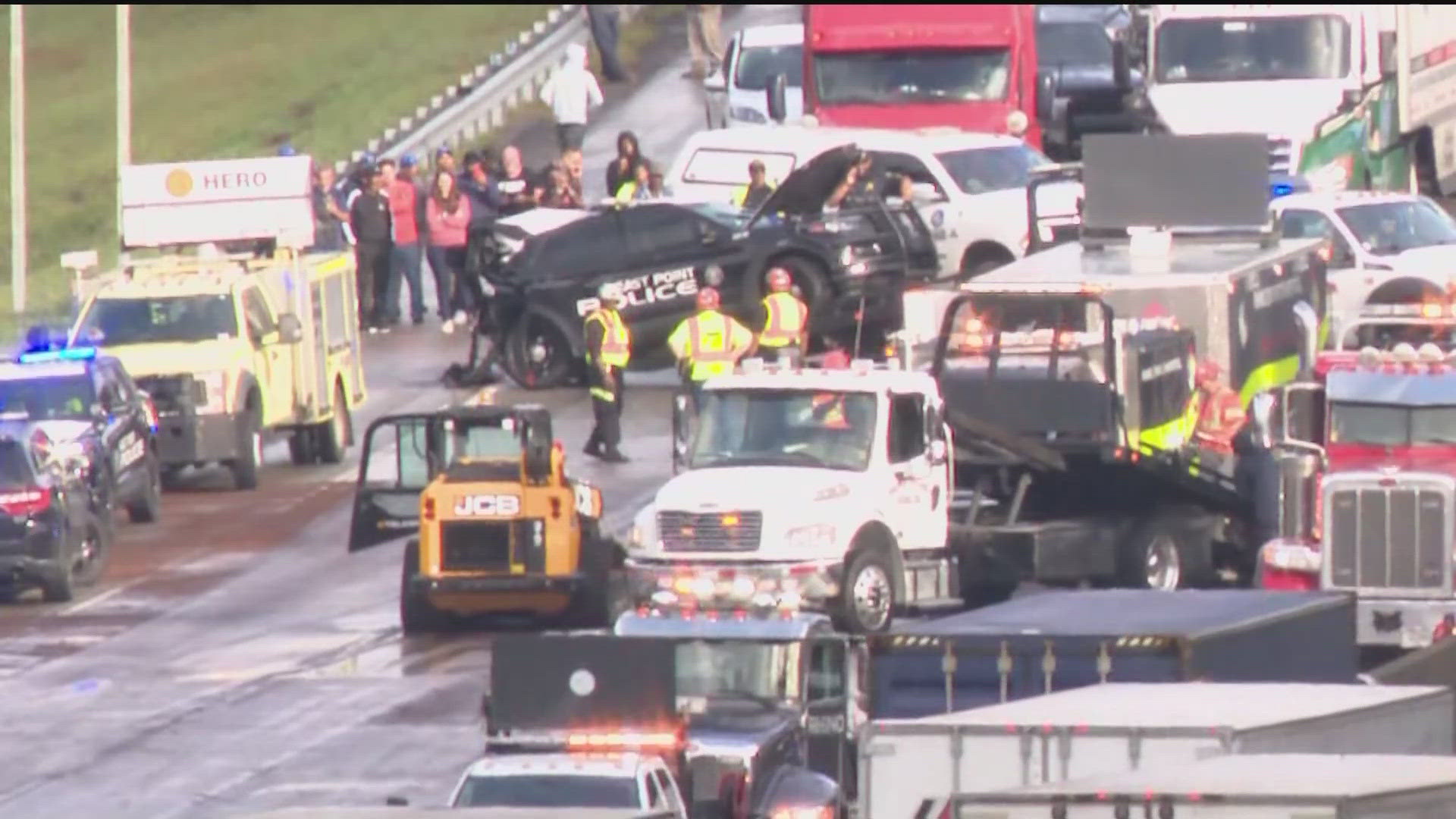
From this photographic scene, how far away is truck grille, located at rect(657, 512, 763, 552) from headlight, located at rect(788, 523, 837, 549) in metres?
0.23

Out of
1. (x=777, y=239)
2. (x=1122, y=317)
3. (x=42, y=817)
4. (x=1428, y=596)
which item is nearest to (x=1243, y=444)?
(x=1122, y=317)

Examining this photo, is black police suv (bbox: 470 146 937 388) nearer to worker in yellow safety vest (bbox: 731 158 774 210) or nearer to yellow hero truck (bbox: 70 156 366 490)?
worker in yellow safety vest (bbox: 731 158 774 210)

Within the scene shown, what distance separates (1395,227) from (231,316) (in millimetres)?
10292

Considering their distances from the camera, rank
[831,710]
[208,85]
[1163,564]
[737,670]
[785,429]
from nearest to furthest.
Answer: [831,710] < [737,670] < [785,429] < [1163,564] < [208,85]

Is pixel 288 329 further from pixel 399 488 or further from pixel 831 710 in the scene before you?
pixel 831 710

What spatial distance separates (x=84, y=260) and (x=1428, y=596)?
48.1ft

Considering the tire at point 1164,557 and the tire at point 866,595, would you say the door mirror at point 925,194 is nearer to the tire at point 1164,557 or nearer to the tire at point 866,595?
the tire at point 1164,557

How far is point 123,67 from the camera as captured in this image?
46.7m

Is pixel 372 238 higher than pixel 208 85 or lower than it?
lower

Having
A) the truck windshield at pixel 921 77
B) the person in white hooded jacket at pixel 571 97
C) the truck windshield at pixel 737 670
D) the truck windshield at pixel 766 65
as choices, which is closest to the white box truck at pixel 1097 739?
the truck windshield at pixel 737 670

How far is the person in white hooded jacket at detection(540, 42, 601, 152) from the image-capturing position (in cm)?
4894

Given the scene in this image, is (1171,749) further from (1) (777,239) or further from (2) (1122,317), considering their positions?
(1) (777,239)

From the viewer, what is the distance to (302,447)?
37812mm

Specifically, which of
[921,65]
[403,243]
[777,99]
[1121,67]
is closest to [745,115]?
[777,99]
